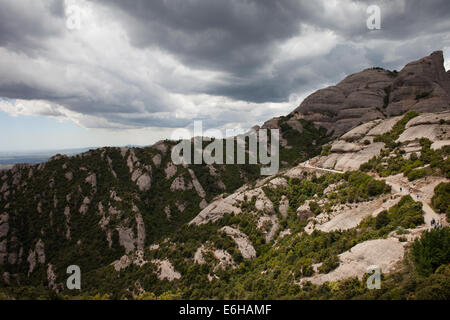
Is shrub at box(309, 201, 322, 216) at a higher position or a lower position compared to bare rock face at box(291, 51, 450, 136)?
lower

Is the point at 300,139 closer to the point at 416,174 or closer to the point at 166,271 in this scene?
the point at 416,174

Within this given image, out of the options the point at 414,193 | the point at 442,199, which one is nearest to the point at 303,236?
the point at 414,193

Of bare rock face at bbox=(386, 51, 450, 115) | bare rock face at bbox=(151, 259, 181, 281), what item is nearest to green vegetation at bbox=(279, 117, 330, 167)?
bare rock face at bbox=(386, 51, 450, 115)

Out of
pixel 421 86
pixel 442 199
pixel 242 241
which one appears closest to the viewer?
pixel 442 199

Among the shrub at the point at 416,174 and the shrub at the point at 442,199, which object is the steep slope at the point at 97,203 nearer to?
the shrub at the point at 416,174

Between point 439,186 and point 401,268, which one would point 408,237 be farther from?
point 439,186

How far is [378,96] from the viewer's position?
114 metres

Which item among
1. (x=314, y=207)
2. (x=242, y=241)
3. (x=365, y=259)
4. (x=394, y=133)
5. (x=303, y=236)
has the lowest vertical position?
(x=242, y=241)

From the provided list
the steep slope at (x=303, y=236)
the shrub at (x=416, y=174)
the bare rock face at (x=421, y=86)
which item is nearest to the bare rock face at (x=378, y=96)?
the bare rock face at (x=421, y=86)

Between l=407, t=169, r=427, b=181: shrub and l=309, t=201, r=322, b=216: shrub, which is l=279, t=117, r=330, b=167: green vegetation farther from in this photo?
l=407, t=169, r=427, b=181: shrub

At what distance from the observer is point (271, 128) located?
5517 inches

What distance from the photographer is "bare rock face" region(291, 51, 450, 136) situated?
95.4 meters

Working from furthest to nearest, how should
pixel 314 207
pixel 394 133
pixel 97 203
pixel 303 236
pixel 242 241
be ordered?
pixel 97 203, pixel 394 133, pixel 242 241, pixel 314 207, pixel 303 236

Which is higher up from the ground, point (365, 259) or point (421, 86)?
point (421, 86)
